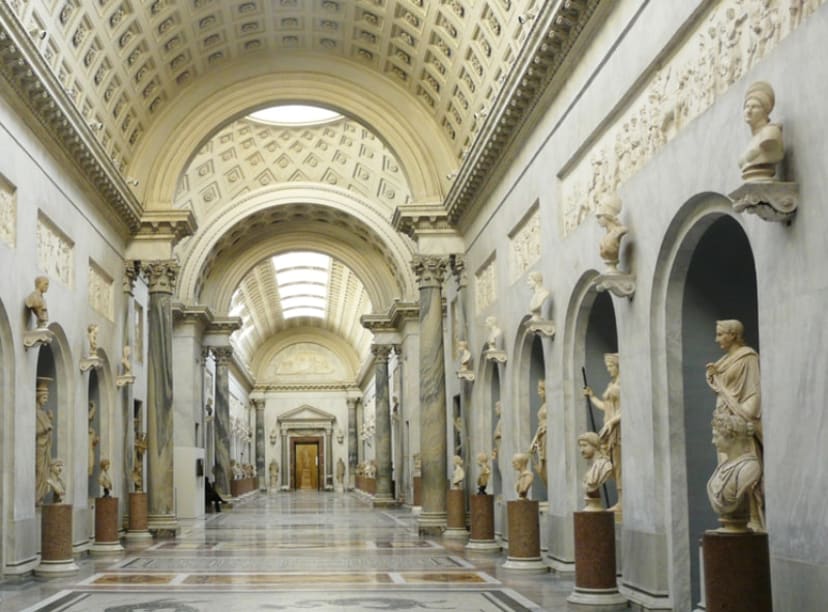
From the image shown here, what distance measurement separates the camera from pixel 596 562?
14.0 meters

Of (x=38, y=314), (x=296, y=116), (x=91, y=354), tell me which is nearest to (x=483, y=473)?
(x=91, y=354)

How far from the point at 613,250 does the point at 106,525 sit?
45.6 ft

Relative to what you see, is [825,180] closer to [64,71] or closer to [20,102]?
[20,102]

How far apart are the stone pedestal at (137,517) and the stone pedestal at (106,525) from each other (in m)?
3.00

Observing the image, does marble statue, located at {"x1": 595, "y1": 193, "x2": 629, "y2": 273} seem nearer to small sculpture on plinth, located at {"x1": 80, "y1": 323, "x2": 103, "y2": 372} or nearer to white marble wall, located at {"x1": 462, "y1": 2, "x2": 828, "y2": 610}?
white marble wall, located at {"x1": 462, "y1": 2, "x2": 828, "y2": 610}

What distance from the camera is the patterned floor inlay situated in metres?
14.5

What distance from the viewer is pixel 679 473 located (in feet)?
44.4

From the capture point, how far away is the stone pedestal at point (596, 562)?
13984 millimetres

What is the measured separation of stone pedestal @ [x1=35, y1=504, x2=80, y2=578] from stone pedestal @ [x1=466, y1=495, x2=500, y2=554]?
8362 millimetres

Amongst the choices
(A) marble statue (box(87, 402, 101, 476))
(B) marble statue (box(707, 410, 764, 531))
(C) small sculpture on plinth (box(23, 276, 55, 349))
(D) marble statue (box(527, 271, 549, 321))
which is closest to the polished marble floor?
(A) marble statue (box(87, 402, 101, 476))

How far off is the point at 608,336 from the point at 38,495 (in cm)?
1077

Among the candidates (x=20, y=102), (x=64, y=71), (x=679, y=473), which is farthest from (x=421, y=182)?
(x=679, y=473)

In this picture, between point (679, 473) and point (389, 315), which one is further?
point (389, 315)

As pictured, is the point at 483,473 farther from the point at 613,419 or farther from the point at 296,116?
the point at 296,116
